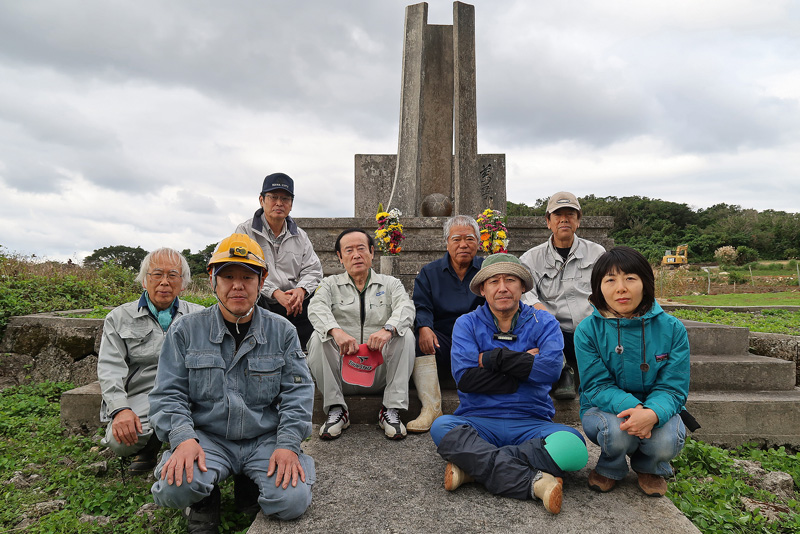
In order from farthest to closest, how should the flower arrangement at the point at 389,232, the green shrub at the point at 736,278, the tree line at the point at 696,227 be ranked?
1. the tree line at the point at 696,227
2. the green shrub at the point at 736,278
3. the flower arrangement at the point at 389,232

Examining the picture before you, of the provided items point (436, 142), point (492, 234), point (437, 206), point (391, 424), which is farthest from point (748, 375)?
point (436, 142)

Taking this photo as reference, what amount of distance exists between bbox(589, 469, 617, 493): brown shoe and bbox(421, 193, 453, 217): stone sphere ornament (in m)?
6.13

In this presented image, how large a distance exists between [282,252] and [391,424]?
5.84 ft

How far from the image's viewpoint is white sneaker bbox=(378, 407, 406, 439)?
275 cm

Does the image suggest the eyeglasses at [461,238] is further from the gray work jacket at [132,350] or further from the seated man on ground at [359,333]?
the gray work jacket at [132,350]

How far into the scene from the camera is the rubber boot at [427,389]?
291 cm

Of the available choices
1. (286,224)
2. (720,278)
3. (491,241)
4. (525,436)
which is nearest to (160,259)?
(286,224)

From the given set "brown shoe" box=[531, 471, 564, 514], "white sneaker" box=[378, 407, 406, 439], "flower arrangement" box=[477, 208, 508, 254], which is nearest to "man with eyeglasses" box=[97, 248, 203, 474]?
"white sneaker" box=[378, 407, 406, 439]

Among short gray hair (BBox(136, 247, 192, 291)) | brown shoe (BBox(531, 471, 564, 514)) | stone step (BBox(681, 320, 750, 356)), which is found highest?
short gray hair (BBox(136, 247, 192, 291))

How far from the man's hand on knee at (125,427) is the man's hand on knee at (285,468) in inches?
38.4

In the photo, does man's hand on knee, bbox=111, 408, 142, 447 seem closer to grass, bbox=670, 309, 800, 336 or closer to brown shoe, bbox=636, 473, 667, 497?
brown shoe, bbox=636, 473, 667, 497

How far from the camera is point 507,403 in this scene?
236 centimetres

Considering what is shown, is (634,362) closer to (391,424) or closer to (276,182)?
(391,424)

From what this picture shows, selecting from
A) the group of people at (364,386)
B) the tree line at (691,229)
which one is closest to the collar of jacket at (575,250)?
the group of people at (364,386)
